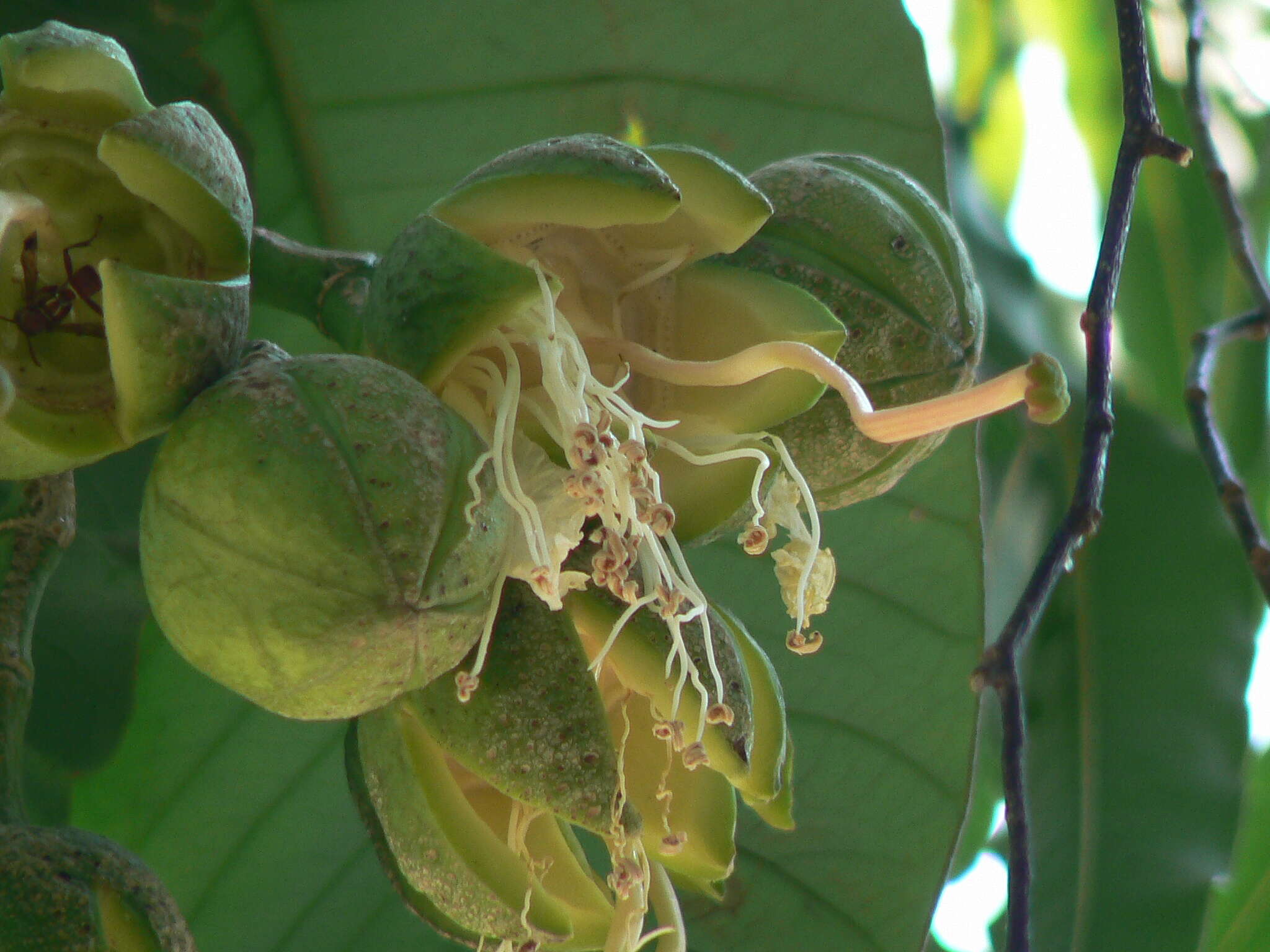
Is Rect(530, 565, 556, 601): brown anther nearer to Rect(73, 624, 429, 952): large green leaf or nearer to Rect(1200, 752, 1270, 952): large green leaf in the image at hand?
Rect(73, 624, 429, 952): large green leaf

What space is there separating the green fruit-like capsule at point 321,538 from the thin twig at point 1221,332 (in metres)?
0.55

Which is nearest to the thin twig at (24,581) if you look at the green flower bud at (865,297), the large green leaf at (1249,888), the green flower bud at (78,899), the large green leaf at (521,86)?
the green flower bud at (78,899)

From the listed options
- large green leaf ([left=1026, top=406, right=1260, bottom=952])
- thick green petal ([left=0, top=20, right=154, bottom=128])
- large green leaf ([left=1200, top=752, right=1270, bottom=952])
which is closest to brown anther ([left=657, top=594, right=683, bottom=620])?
thick green petal ([left=0, top=20, right=154, bottom=128])

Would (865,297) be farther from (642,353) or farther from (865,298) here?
(642,353)

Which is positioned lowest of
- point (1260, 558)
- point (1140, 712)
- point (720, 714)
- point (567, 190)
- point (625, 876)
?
point (1140, 712)

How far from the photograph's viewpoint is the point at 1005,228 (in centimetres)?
209

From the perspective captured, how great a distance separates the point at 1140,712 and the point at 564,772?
106 centimetres

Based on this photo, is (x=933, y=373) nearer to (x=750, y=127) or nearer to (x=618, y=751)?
(x=618, y=751)

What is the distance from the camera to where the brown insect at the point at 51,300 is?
0.98 metres

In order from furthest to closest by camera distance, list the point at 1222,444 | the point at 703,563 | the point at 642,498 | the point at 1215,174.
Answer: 1. the point at 703,563
2. the point at 1215,174
3. the point at 1222,444
4. the point at 642,498

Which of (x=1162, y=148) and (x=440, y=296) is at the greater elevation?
(x=1162, y=148)

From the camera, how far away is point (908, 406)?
0.88 m

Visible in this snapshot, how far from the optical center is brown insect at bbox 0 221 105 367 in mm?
983

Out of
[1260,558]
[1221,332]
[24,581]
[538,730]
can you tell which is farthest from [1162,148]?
[24,581]
